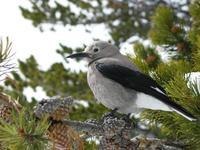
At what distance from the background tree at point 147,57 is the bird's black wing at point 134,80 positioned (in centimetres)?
5

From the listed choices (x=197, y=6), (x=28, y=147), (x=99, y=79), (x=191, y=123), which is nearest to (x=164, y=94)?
(x=191, y=123)

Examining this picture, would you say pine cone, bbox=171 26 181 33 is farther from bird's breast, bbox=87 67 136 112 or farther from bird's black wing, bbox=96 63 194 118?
bird's breast, bbox=87 67 136 112

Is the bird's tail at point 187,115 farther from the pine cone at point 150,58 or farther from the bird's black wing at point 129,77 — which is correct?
the pine cone at point 150,58

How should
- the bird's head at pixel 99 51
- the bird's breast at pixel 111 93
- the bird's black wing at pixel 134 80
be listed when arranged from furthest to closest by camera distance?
1. the bird's head at pixel 99 51
2. the bird's breast at pixel 111 93
3. the bird's black wing at pixel 134 80

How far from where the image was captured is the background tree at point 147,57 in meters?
2.54

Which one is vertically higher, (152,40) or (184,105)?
(152,40)

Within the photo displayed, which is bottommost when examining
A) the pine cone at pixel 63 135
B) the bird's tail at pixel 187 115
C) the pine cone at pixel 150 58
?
the pine cone at pixel 63 135

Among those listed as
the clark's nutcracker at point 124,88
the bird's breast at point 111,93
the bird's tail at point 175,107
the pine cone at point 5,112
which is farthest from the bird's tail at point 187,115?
the pine cone at point 5,112

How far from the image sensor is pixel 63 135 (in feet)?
6.22

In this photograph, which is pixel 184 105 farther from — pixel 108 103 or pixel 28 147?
pixel 28 147

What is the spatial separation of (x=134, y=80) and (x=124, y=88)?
3.8 inches

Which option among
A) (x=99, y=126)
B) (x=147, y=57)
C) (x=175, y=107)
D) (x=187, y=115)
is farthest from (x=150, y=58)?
(x=99, y=126)

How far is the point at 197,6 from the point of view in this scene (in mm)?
4012

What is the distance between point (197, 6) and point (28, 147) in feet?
8.46
